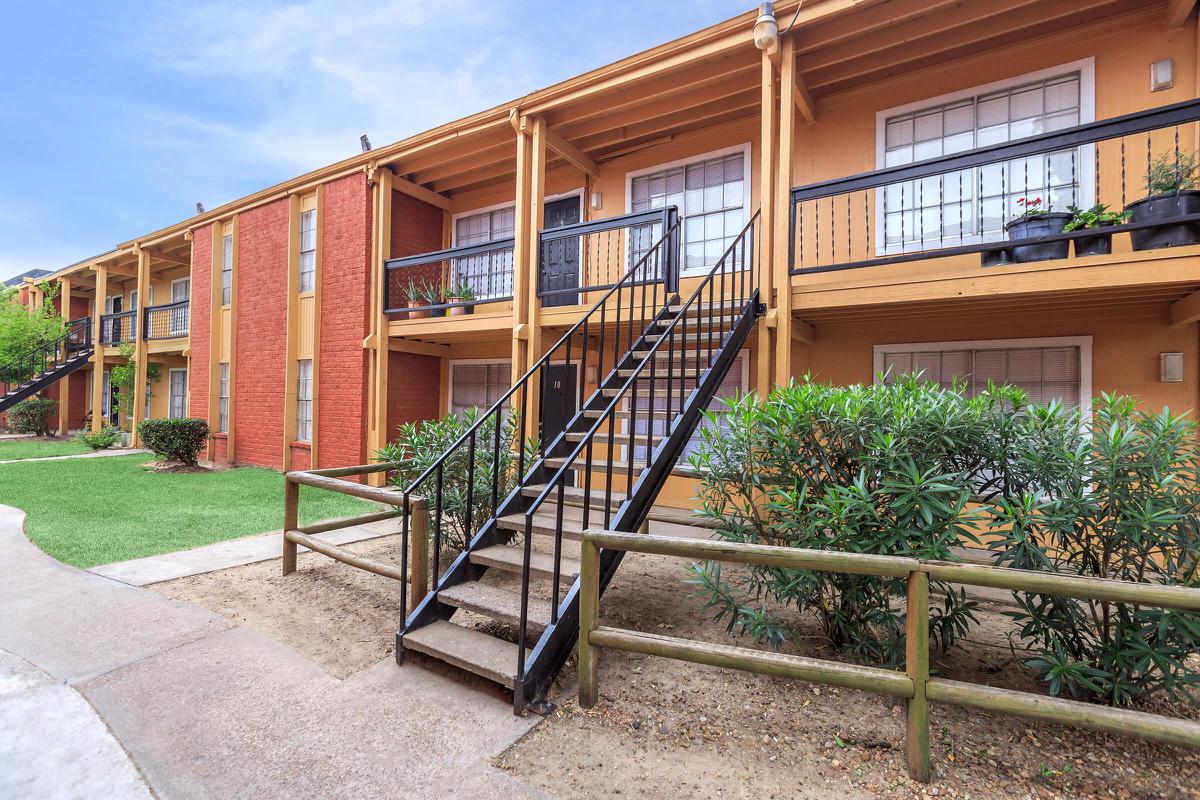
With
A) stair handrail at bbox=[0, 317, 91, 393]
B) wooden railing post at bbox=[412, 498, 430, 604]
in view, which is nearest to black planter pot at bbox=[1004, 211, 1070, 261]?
wooden railing post at bbox=[412, 498, 430, 604]

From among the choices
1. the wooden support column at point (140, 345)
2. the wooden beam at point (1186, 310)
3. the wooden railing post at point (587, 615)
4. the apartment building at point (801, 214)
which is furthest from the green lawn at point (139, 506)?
the wooden beam at point (1186, 310)

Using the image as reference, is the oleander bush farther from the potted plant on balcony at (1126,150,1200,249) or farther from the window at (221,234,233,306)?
the window at (221,234,233,306)

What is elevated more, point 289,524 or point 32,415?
point 32,415

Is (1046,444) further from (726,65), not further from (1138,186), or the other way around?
(726,65)

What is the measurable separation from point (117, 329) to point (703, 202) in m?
18.3

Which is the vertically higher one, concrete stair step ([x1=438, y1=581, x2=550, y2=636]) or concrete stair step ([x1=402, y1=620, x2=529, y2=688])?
concrete stair step ([x1=438, y1=581, x2=550, y2=636])

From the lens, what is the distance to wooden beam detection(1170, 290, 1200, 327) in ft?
14.7

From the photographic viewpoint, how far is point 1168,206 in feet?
14.0

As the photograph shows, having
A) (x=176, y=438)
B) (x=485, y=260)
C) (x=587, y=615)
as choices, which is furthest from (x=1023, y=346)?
(x=176, y=438)

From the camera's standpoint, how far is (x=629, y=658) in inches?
126

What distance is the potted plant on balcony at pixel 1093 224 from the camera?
4.55 metres

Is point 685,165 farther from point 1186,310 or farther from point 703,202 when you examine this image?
point 1186,310

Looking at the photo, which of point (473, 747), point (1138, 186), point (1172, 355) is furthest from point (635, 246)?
point (473, 747)

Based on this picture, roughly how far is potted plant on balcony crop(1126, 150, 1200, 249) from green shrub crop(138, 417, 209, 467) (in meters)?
14.3
